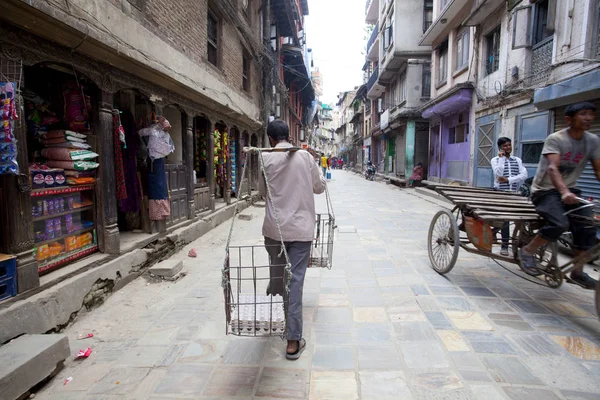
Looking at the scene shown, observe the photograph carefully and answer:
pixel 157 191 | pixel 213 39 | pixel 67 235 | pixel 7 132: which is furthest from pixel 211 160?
pixel 7 132

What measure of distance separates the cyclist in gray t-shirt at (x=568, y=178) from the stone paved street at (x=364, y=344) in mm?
798

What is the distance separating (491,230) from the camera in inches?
173

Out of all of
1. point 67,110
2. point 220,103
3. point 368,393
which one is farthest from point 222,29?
point 368,393

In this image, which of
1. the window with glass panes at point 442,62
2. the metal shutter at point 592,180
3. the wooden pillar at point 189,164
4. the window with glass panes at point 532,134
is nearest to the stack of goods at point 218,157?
the wooden pillar at point 189,164

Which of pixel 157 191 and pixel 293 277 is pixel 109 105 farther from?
pixel 293 277

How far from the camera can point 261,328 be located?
273cm

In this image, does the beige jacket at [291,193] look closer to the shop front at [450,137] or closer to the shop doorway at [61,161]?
the shop doorway at [61,161]

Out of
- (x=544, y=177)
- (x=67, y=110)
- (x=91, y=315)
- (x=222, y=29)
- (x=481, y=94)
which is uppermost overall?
(x=222, y=29)

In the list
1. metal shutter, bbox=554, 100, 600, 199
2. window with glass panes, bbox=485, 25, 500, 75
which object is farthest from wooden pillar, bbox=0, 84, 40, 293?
window with glass panes, bbox=485, 25, 500, 75

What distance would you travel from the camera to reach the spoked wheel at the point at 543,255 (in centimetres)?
379

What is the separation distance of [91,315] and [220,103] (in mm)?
6186

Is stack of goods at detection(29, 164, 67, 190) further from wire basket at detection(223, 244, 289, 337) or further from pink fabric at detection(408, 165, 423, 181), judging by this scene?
pink fabric at detection(408, 165, 423, 181)

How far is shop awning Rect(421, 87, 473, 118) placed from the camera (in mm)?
13438

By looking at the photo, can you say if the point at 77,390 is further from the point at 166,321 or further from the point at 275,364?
the point at 275,364
